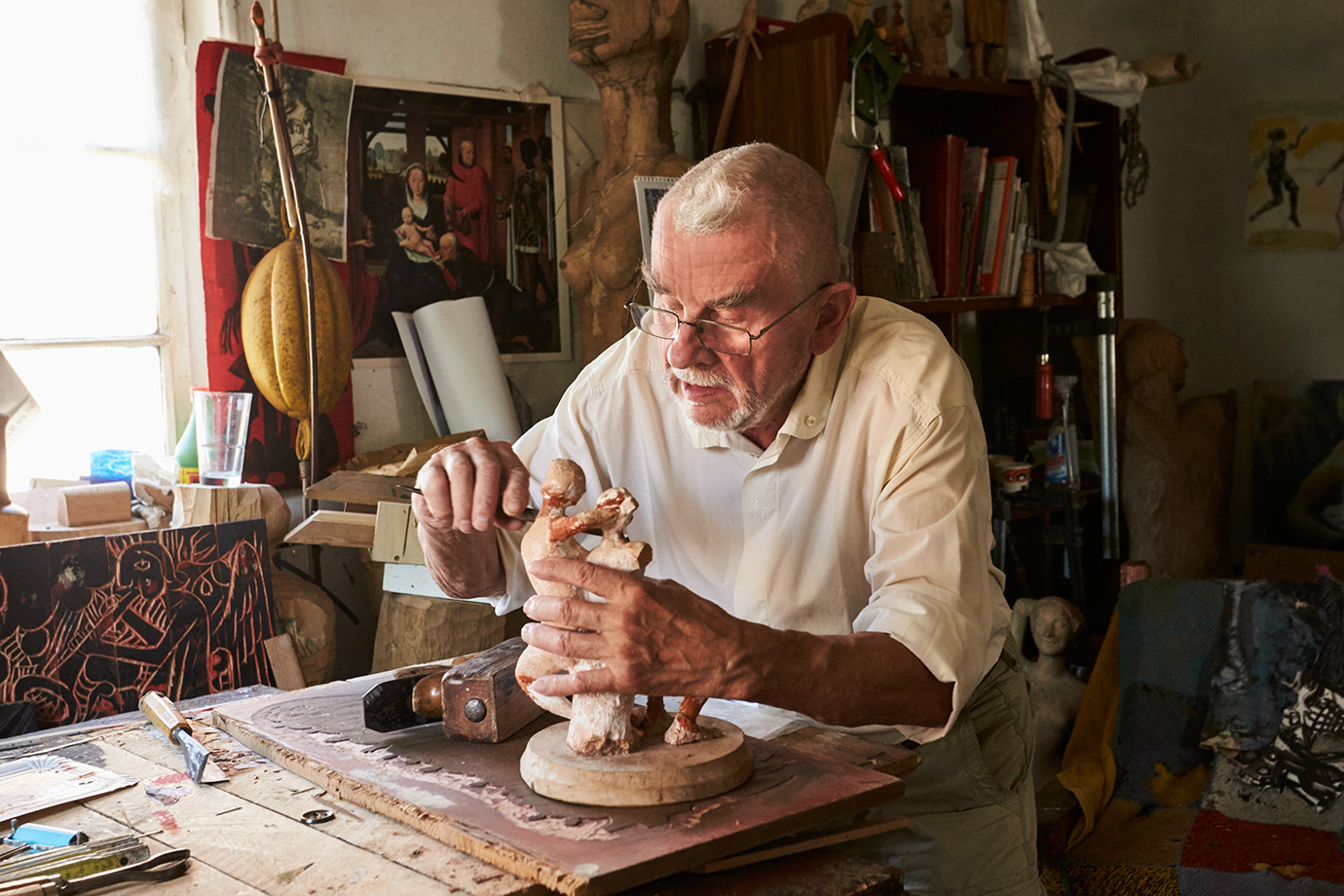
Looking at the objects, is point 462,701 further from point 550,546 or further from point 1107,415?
point 1107,415

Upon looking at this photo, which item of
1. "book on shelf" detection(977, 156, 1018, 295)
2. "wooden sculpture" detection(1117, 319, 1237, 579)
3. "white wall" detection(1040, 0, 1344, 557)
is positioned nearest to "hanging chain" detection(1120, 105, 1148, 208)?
"white wall" detection(1040, 0, 1344, 557)

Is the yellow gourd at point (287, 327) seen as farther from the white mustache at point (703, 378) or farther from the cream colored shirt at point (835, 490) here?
the white mustache at point (703, 378)

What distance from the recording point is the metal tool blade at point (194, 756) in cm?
125

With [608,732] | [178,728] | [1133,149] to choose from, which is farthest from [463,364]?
→ [1133,149]

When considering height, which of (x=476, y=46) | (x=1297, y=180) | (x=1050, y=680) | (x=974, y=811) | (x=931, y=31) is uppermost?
(x=931, y=31)

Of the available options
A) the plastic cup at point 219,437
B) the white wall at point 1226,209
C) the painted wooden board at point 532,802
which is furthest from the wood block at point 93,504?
the white wall at point 1226,209

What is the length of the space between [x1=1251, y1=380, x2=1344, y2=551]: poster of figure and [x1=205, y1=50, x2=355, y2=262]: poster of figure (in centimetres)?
380

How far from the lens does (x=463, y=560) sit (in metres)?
1.62

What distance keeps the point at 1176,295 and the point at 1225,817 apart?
311cm

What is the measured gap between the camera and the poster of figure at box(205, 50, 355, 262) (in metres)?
2.40

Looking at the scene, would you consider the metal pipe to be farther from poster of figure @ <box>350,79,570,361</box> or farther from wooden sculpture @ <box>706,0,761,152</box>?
poster of figure @ <box>350,79,570,361</box>

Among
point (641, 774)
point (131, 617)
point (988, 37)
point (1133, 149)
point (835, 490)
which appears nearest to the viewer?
point (641, 774)

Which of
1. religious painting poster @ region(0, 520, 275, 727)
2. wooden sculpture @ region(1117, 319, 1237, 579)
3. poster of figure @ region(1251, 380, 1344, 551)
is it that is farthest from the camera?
poster of figure @ region(1251, 380, 1344, 551)

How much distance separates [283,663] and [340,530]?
30cm
